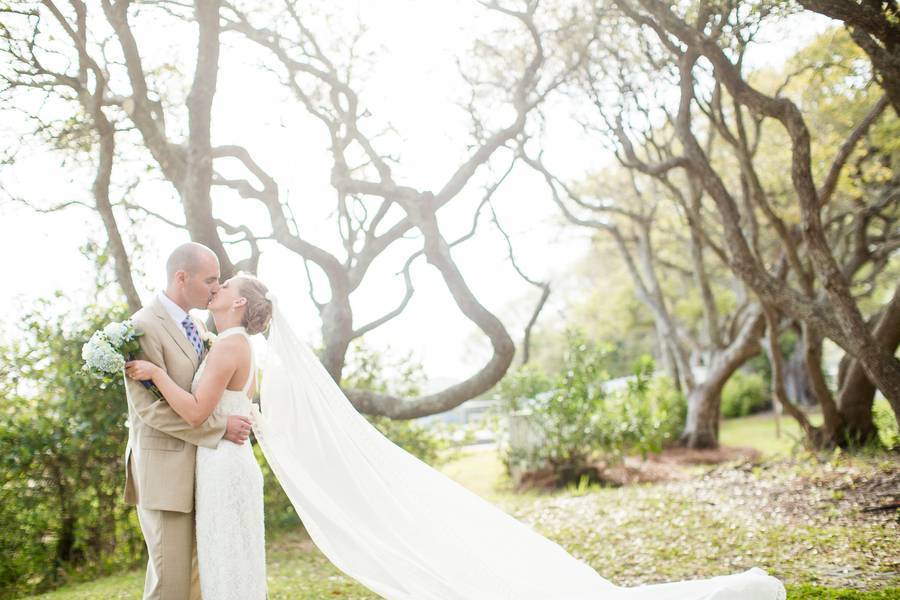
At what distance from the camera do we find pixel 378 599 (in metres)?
5.74

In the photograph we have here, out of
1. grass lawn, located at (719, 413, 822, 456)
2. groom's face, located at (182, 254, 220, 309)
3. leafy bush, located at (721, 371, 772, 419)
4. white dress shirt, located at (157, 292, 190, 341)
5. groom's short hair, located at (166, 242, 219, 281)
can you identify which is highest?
groom's short hair, located at (166, 242, 219, 281)

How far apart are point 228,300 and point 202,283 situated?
0.16 metres

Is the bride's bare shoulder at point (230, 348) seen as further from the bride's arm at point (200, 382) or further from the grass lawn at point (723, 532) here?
the grass lawn at point (723, 532)

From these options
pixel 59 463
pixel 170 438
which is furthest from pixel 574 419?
pixel 170 438

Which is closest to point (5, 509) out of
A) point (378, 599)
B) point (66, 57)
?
point (378, 599)

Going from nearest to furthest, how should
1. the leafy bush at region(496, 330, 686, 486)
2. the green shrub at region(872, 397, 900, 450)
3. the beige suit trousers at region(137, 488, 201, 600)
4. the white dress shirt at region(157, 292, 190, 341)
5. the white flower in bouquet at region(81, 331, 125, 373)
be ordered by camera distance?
the white flower in bouquet at region(81, 331, 125, 373), the beige suit trousers at region(137, 488, 201, 600), the white dress shirt at region(157, 292, 190, 341), the green shrub at region(872, 397, 900, 450), the leafy bush at region(496, 330, 686, 486)

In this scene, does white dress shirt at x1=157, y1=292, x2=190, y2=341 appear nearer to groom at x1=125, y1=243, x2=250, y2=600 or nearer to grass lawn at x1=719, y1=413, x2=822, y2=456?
groom at x1=125, y1=243, x2=250, y2=600

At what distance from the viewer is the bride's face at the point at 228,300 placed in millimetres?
3949

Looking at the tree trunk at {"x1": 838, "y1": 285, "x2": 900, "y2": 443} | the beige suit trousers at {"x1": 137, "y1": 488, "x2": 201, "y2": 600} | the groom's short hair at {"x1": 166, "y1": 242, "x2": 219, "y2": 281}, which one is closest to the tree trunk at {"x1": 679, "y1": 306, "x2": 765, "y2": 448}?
the tree trunk at {"x1": 838, "y1": 285, "x2": 900, "y2": 443}

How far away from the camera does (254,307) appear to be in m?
4.02

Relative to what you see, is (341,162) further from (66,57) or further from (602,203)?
(602,203)

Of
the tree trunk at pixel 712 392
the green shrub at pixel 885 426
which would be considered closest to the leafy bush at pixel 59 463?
the green shrub at pixel 885 426

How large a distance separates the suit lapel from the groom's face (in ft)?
0.50

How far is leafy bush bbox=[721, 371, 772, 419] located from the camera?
950 inches
